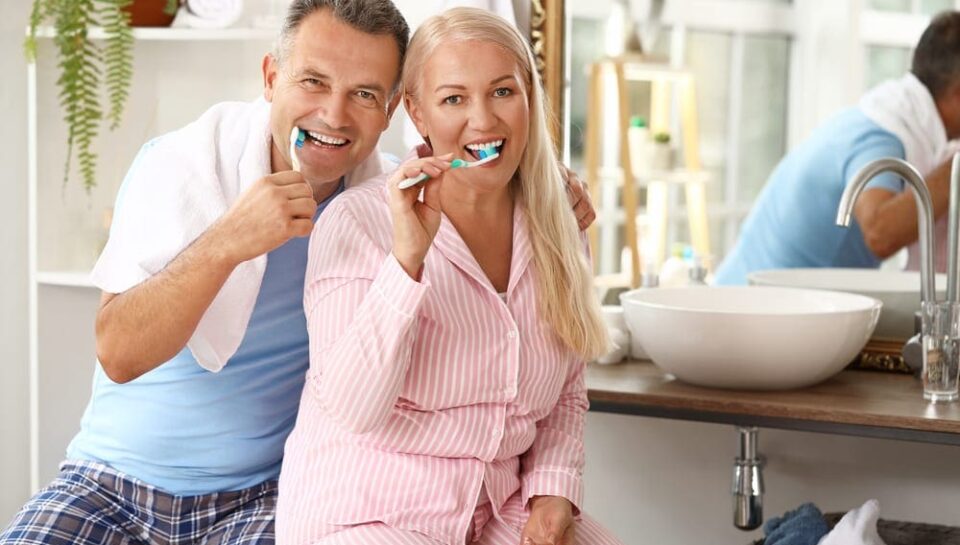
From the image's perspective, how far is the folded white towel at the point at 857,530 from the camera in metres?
2.00

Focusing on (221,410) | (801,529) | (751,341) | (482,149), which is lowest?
(801,529)

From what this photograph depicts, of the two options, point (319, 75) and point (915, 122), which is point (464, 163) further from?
point (915, 122)

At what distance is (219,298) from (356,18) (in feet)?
1.53

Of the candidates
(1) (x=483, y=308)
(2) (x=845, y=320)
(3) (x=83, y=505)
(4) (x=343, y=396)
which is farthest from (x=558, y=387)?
(3) (x=83, y=505)

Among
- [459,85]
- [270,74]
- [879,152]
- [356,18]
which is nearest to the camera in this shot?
[459,85]

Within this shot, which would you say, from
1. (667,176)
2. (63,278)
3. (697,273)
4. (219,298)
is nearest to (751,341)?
(697,273)

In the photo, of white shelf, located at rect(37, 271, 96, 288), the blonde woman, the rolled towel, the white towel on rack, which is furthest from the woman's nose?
white shelf, located at rect(37, 271, 96, 288)

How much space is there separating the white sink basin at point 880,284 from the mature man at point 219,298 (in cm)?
61

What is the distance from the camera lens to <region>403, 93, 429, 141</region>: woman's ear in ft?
5.99

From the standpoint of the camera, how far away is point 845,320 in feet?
7.02

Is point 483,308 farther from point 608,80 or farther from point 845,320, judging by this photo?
point 608,80

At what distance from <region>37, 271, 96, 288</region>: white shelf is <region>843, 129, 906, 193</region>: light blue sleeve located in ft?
5.30

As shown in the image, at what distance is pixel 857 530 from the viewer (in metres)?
2.01

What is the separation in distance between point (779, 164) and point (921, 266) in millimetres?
348
